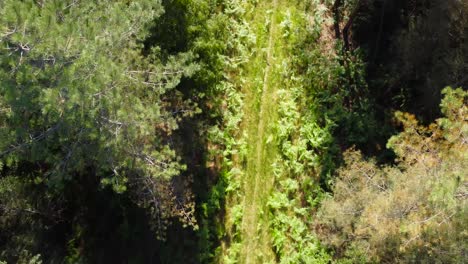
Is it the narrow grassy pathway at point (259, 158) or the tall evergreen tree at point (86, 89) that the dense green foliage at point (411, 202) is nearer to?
the narrow grassy pathway at point (259, 158)

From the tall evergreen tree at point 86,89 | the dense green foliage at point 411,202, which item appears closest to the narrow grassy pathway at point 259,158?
the dense green foliage at point 411,202

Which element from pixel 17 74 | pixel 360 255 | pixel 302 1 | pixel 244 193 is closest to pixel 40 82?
pixel 17 74

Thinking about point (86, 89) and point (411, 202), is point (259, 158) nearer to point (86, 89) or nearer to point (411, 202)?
point (411, 202)

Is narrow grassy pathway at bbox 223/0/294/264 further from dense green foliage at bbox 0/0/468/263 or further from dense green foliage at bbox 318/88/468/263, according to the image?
dense green foliage at bbox 318/88/468/263

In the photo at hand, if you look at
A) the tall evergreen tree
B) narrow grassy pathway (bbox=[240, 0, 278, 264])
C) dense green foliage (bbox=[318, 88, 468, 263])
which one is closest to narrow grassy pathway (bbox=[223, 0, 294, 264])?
narrow grassy pathway (bbox=[240, 0, 278, 264])

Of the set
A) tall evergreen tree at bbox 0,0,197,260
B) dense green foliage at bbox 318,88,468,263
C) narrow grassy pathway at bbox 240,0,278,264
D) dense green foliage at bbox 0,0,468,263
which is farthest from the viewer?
narrow grassy pathway at bbox 240,0,278,264

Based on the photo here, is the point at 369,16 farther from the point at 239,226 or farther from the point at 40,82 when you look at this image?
the point at 40,82

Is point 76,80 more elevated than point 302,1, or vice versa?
point 302,1

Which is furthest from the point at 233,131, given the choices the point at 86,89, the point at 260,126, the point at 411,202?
the point at 86,89

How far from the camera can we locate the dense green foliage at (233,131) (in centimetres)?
Answer: 987

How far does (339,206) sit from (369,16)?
21.1ft

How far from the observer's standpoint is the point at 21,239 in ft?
41.3

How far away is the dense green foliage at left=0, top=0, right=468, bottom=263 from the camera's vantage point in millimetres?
9867

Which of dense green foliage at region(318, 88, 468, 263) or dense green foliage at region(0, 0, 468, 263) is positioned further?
dense green foliage at region(318, 88, 468, 263)
